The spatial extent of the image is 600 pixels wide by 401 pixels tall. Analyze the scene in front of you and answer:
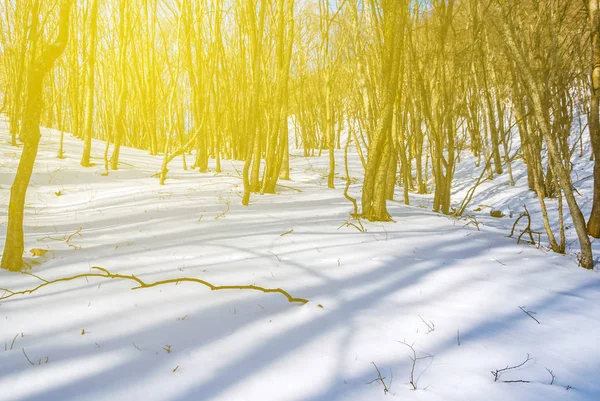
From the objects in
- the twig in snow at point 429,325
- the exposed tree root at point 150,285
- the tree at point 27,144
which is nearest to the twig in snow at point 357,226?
the exposed tree root at point 150,285

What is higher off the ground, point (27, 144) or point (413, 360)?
point (27, 144)

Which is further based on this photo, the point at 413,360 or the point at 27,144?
the point at 27,144

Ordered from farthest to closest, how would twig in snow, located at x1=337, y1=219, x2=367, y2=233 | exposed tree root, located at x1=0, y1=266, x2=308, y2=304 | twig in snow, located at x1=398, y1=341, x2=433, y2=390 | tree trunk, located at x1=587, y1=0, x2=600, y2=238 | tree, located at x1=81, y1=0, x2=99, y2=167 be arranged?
1. tree, located at x1=81, y1=0, x2=99, y2=167
2. tree trunk, located at x1=587, y1=0, x2=600, y2=238
3. twig in snow, located at x1=337, y1=219, x2=367, y2=233
4. exposed tree root, located at x1=0, y1=266, x2=308, y2=304
5. twig in snow, located at x1=398, y1=341, x2=433, y2=390

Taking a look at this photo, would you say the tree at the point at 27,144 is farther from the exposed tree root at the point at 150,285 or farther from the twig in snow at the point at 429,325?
the twig in snow at the point at 429,325

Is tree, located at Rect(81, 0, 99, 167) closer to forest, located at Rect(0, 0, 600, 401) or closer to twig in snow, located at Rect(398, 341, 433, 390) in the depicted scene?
forest, located at Rect(0, 0, 600, 401)

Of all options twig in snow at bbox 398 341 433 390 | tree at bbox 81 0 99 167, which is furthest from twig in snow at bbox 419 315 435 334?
tree at bbox 81 0 99 167

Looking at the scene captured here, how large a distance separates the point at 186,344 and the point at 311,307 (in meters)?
0.85

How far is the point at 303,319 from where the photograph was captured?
7.32ft

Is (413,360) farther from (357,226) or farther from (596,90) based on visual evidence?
(596,90)

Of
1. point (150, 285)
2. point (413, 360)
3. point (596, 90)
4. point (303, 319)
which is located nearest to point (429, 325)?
point (413, 360)

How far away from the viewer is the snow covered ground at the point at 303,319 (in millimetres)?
1668

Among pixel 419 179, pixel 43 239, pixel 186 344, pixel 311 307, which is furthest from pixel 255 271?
pixel 419 179

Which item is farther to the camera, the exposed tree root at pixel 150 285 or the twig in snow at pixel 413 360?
the exposed tree root at pixel 150 285

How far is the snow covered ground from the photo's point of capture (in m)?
1.67
